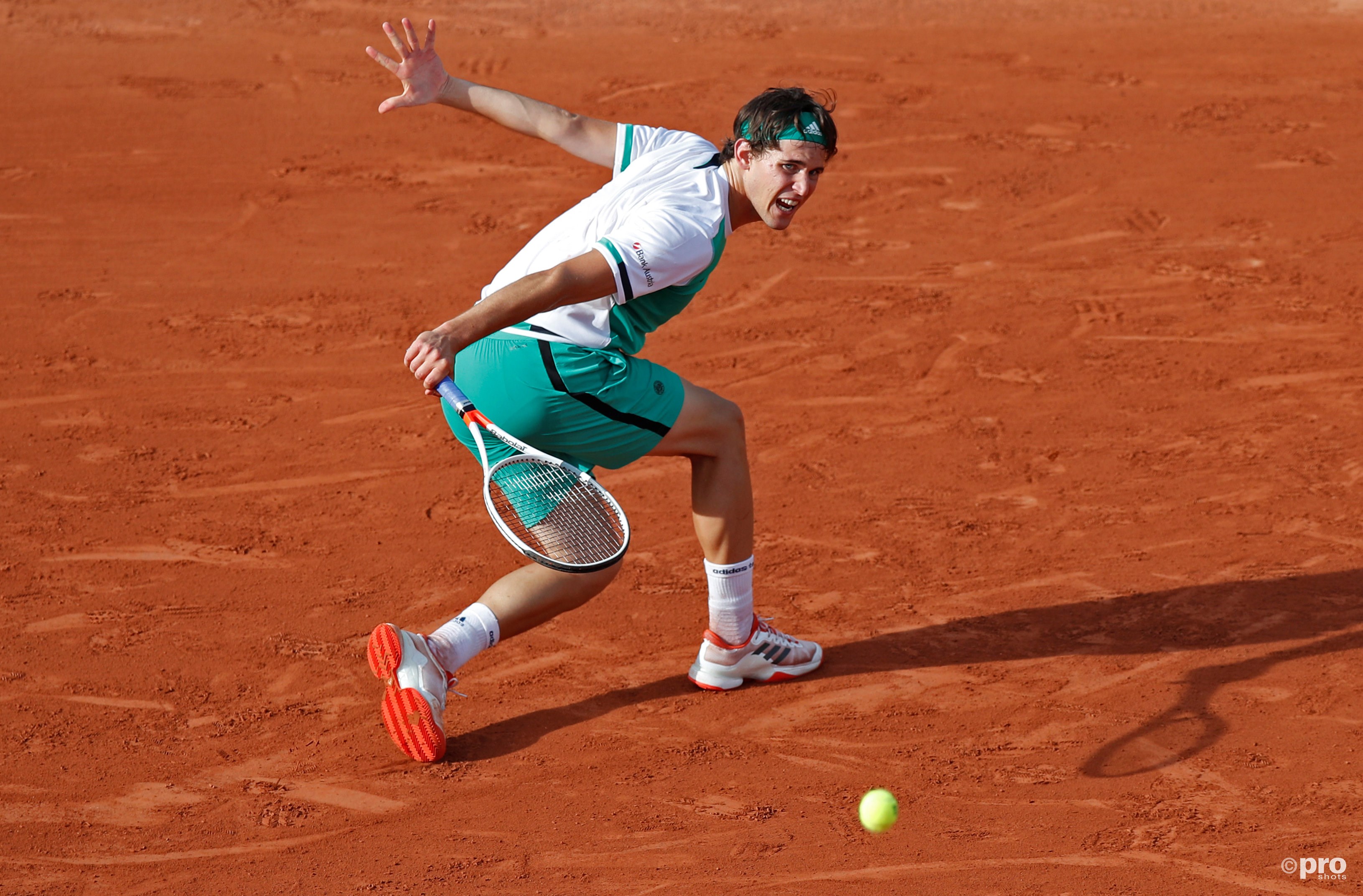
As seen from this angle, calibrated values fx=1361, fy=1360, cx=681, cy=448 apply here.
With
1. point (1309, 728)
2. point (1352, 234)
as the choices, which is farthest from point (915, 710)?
point (1352, 234)

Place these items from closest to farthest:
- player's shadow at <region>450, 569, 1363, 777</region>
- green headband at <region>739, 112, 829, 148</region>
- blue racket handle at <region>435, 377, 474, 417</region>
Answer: blue racket handle at <region>435, 377, 474, 417</region>, green headband at <region>739, 112, 829, 148</region>, player's shadow at <region>450, 569, 1363, 777</region>

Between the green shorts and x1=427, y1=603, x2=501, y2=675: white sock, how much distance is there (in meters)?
0.50

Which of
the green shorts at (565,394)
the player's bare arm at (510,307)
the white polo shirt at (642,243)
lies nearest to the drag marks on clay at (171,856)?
the green shorts at (565,394)

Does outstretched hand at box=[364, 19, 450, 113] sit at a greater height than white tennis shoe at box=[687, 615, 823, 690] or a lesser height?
greater

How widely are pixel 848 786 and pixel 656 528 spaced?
1756mm

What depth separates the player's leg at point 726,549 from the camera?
4145 millimetres

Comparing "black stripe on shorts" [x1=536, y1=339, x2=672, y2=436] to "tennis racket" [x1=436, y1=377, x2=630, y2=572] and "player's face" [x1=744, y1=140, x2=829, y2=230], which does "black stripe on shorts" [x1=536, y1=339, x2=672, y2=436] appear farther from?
"player's face" [x1=744, y1=140, x2=829, y2=230]

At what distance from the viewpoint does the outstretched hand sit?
4297 mm

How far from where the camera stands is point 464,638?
13.4 feet

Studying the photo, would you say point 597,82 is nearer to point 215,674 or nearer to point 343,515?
point 343,515

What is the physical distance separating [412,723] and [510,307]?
133cm

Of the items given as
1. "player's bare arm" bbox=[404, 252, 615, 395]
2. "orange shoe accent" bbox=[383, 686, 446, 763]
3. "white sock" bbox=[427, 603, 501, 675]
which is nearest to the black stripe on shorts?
"player's bare arm" bbox=[404, 252, 615, 395]

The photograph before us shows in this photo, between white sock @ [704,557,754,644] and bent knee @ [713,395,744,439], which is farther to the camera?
white sock @ [704,557,754,644]

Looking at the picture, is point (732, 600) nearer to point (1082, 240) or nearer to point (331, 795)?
point (331, 795)
